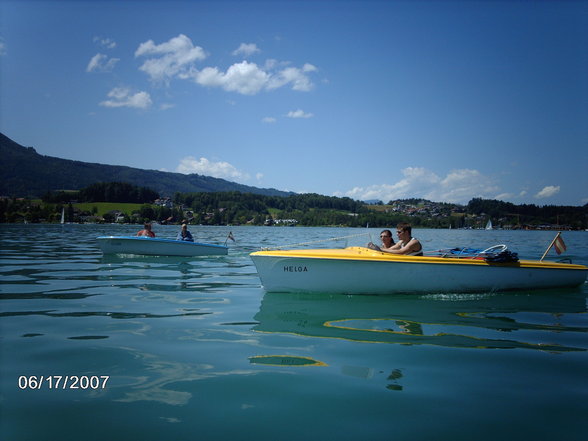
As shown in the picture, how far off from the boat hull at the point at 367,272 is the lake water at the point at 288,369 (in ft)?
1.40

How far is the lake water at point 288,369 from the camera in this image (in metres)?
3.54

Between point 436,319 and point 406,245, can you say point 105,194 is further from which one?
point 436,319

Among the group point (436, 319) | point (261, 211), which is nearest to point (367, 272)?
point (436, 319)

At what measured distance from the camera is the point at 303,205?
607 feet

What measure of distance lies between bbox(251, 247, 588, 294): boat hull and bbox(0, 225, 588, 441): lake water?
1.40 feet

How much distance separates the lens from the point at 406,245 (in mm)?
10195

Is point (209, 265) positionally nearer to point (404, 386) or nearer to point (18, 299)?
point (18, 299)

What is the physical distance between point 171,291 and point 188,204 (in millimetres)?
161682

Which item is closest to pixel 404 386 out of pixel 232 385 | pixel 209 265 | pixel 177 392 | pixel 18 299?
pixel 232 385

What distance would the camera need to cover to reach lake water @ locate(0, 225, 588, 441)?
3.54m

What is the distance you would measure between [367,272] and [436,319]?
210cm
